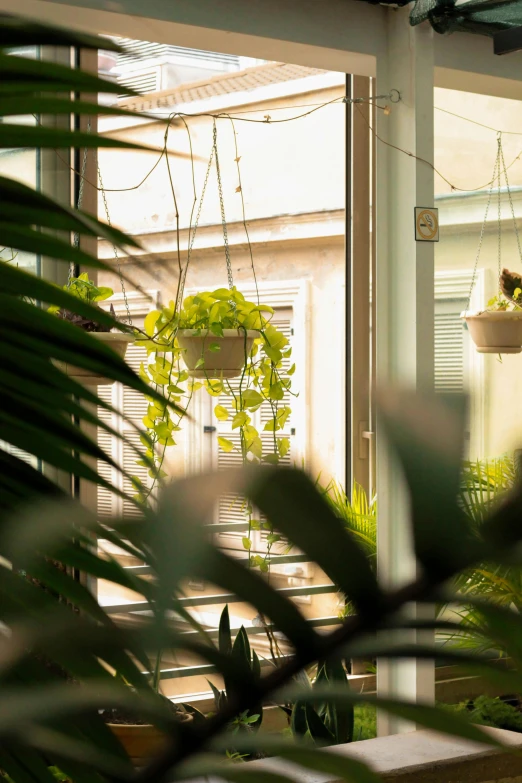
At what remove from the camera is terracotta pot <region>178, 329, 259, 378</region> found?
2986 mm

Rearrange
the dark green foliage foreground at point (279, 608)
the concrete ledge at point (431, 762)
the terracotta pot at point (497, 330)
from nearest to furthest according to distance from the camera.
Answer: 1. the dark green foliage foreground at point (279, 608)
2. the concrete ledge at point (431, 762)
3. the terracotta pot at point (497, 330)

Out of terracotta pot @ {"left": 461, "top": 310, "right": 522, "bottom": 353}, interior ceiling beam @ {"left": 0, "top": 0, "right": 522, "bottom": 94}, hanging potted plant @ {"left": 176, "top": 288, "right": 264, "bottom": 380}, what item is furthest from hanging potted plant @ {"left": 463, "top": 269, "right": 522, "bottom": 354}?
hanging potted plant @ {"left": 176, "top": 288, "right": 264, "bottom": 380}

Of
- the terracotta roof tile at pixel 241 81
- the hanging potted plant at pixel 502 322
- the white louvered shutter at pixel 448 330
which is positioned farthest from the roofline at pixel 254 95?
the hanging potted plant at pixel 502 322

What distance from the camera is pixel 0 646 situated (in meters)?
0.13

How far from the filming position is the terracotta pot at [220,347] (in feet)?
9.80

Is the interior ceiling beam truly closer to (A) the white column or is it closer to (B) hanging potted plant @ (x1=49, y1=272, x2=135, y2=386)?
(A) the white column

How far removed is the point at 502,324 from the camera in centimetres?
345

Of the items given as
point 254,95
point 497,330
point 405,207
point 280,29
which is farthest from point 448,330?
point 254,95

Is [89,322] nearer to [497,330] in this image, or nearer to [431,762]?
[497,330]

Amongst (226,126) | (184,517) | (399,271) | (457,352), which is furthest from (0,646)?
(226,126)

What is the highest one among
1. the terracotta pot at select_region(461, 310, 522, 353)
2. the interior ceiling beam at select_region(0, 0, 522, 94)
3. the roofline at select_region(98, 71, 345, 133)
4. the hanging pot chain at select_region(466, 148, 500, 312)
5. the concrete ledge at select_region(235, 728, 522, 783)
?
the roofline at select_region(98, 71, 345, 133)

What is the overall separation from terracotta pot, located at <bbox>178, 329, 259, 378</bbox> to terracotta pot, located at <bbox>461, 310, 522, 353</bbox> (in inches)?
35.9

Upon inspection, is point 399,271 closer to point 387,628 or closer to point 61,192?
point 61,192

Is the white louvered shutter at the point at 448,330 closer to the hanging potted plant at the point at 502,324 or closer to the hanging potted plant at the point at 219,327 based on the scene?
the hanging potted plant at the point at 502,324
